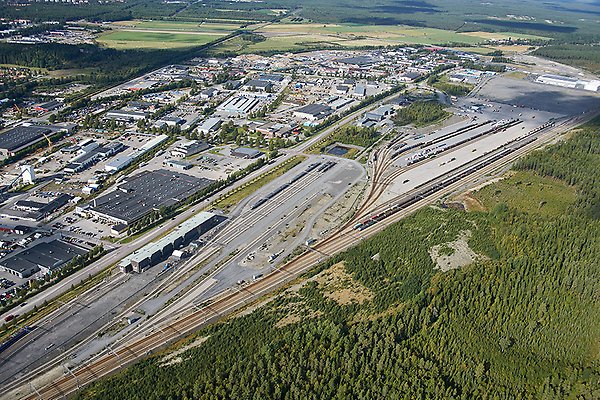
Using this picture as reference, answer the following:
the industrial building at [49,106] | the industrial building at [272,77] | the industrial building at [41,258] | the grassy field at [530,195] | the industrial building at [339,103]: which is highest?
the grassy field at [530,195]

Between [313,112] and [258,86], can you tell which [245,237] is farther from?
[258,86]

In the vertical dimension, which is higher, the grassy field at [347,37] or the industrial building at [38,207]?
the grassy field at [347,37]

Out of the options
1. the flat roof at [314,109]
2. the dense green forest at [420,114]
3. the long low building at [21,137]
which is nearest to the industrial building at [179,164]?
the long low building at [21,137]

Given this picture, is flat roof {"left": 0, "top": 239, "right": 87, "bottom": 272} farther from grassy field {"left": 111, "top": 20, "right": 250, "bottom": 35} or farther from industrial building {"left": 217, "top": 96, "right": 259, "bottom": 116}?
grassy field {"left": 111, "top": 20, "right": 250, "bottom": 35}

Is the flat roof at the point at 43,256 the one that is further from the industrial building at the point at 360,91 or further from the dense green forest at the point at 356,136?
the industrial building at the point at 360,91

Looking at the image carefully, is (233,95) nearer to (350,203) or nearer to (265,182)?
(265,182)

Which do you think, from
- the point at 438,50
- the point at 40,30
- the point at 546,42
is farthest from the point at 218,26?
the point at 546,42
